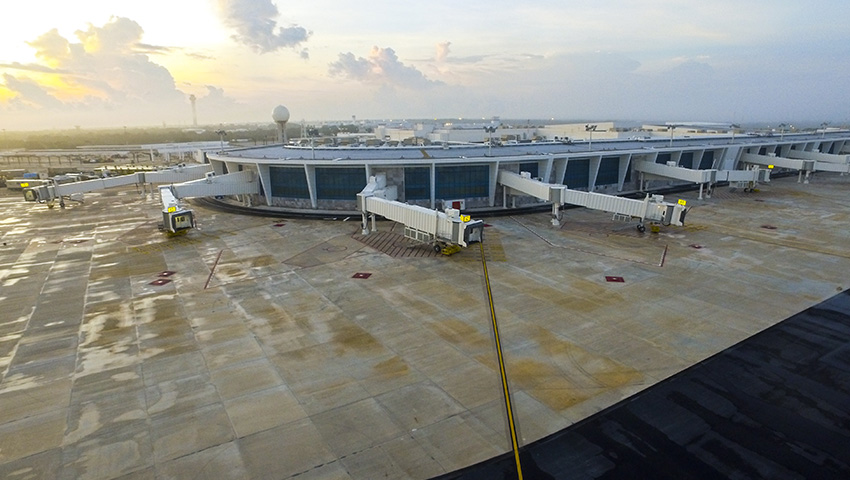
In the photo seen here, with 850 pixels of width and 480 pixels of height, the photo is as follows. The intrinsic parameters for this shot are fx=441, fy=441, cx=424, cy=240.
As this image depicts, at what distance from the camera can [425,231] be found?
41.6 metres

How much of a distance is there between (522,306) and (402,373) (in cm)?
1110

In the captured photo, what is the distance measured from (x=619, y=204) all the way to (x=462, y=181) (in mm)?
Result: 21264

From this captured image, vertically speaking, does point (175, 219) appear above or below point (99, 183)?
below

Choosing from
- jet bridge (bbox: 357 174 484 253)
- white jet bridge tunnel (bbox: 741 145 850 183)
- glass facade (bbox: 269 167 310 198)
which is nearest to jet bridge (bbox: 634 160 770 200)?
white jet bridge tunnel (bbox: 741 145 850 183)

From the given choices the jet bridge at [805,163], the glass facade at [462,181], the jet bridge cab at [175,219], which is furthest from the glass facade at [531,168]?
the jet bridge at [805,163]

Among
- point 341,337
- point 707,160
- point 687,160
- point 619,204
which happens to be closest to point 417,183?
point 619,204

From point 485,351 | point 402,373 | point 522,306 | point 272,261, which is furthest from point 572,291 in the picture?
point 272,261

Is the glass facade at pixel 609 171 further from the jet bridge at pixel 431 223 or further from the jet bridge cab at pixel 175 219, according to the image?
the jet bridge cab at pixel 175 219

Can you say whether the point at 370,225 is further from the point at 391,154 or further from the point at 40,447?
the point at 40,447

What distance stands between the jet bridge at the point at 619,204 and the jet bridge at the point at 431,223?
15196mm

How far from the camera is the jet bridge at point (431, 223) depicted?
126 feet

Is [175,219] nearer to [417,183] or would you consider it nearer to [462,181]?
[417,183]

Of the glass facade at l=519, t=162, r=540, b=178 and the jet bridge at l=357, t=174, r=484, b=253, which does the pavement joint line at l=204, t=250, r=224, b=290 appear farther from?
the glass facade at l=519, t=162, r=540, b=178

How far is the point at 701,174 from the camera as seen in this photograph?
205 ft
